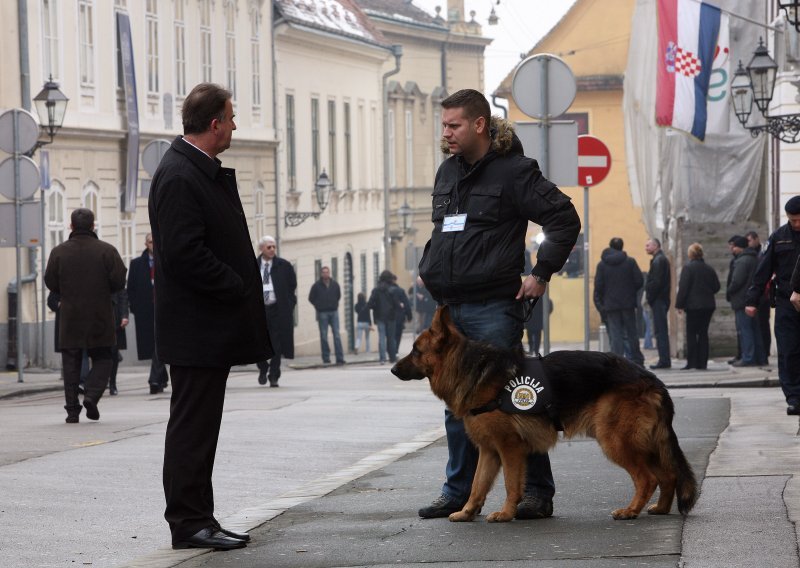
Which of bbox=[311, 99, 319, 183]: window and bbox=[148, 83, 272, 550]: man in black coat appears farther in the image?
bbox=[311, 99, 319, 183]: window

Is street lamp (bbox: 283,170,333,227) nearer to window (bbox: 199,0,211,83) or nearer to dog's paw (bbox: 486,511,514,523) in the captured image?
window (bbox: 199,0,211,83)

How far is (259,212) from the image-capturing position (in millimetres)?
43875

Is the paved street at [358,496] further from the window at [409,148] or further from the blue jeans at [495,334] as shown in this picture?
the window at [409,148]

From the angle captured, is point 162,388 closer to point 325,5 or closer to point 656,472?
point 656,472

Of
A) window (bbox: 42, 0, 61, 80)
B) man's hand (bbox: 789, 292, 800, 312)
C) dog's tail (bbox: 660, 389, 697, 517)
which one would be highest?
window (bbox: 42, 0, 61, 80)

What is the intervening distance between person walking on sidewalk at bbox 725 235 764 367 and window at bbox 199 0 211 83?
19.8 meters

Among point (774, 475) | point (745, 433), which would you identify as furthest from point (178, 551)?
point (745, 433)

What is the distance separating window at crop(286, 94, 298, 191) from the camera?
153ft

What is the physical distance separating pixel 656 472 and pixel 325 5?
145 feet

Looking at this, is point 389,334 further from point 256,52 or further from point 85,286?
point 85,286

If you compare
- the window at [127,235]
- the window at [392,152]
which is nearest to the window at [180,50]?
the window at [127,235]

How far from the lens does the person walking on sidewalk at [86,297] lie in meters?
15.3

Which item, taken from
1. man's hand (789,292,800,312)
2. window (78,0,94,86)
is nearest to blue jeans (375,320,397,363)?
window (78,0,94,86)

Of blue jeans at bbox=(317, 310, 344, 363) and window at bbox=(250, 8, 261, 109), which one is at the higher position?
window at bbox=(250, 8, 261, 109)
